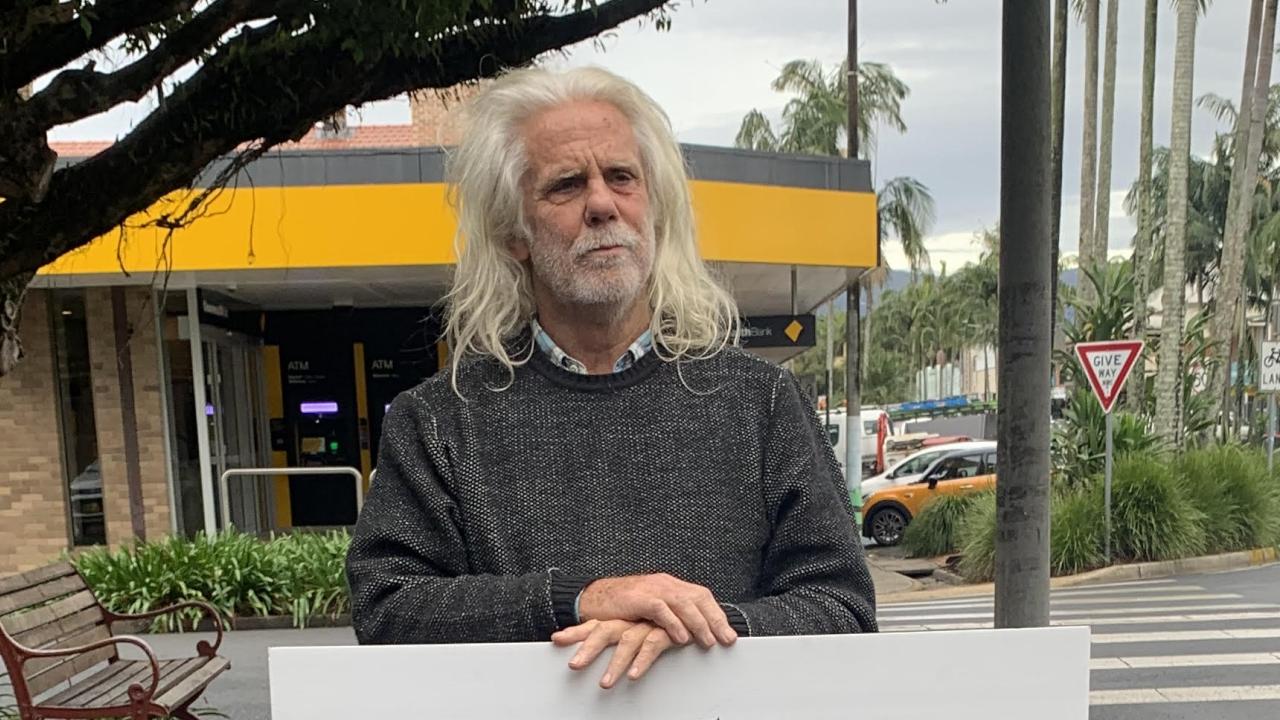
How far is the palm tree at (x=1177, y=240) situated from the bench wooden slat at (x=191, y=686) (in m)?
13.7

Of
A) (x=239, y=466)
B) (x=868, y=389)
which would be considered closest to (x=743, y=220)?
(x=239, y=466)

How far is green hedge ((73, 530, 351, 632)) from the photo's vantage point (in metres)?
6.74

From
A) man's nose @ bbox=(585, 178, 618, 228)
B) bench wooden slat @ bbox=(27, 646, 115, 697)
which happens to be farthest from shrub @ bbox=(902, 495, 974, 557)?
man's nose @ bbox=(585, 178, 618, 228)

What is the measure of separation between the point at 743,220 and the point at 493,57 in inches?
268

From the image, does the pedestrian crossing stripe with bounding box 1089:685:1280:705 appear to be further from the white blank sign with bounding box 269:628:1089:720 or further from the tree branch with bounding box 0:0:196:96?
the tree branch with bounding box 0:0:196:96

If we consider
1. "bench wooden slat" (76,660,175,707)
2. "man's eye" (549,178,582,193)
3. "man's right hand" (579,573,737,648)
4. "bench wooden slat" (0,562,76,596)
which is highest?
"man's eye" (549,178,582,193)

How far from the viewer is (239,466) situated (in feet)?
41.1

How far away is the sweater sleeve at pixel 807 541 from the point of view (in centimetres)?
142

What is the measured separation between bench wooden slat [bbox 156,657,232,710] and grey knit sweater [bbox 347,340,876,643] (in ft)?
10.2

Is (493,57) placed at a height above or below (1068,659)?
above

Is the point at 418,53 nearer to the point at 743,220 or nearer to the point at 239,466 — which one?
the point at 743,220

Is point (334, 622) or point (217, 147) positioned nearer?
point (217, 147)

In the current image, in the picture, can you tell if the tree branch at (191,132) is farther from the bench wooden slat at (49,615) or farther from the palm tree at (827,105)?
the palm tree at (827,105)

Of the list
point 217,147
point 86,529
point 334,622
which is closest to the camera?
point 217,147
